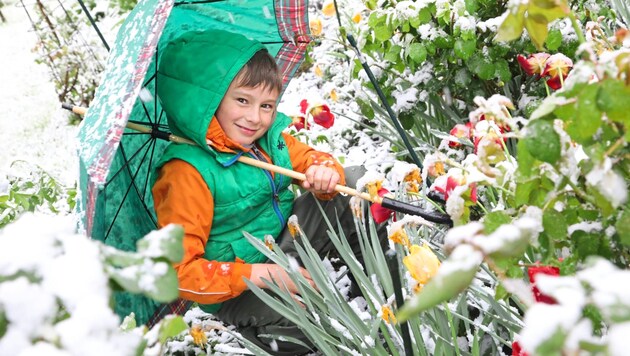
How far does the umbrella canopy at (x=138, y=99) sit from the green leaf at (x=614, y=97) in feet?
2.46

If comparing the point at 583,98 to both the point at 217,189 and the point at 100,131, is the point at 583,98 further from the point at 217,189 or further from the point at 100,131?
the point at 217,189

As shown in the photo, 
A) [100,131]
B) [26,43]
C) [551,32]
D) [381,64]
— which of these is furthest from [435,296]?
[26,43]

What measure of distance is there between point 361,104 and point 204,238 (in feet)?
2.44

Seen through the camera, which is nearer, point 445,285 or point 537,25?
point 445,285

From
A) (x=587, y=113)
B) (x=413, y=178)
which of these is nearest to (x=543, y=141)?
(x=587, y=113)

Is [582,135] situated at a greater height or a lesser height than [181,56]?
greater

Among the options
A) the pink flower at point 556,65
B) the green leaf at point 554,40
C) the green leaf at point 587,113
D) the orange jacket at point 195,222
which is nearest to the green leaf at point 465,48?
the green leaf at point 554,40

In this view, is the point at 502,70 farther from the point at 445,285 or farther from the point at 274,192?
the point at 445,285

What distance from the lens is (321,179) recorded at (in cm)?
178

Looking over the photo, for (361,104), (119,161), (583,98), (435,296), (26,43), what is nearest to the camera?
(435,296)

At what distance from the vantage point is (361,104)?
216 cm

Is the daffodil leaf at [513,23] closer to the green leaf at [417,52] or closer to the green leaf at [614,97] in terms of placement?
the green leaf at [614,97]

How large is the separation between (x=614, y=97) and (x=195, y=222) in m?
1.17

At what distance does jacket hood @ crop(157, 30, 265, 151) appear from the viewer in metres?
1.75
